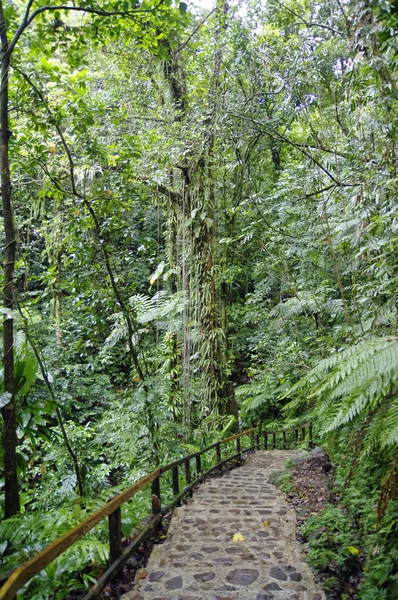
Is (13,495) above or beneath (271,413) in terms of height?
above

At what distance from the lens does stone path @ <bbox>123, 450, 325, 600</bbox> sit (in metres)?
3.03

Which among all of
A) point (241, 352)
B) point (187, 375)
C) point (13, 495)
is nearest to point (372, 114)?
point (13, 495)

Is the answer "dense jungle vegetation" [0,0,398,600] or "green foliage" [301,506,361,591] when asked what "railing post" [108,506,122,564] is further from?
"green foliage" [301,506,361,591]

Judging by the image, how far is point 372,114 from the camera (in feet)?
13.6

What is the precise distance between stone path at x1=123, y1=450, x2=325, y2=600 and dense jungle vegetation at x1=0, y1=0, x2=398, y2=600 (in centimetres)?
39

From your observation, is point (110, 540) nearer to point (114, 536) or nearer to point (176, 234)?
point (114, 536)

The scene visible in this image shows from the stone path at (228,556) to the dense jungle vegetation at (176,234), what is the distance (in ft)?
1.29

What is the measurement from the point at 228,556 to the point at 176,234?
679cm

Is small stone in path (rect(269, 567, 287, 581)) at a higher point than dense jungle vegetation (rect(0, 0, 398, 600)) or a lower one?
lower

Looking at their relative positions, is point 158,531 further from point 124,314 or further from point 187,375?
point 187,375

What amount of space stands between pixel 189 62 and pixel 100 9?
5.52m

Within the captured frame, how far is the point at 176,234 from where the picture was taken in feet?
31.1

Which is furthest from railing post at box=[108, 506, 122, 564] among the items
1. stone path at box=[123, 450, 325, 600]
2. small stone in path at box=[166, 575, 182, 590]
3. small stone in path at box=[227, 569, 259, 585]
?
small stone in path at box=[227, 569, 259, 585]

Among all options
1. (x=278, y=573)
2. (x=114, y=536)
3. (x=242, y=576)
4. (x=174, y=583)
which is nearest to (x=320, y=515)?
(x=278, y=573)
